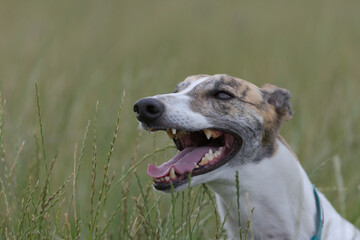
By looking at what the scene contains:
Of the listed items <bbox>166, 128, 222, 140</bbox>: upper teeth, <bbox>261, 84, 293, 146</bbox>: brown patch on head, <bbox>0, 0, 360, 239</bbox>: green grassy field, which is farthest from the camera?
<bbox>261, 84, 293, 146</bbox>: brown patch on head

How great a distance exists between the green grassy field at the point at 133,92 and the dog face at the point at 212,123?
0.15 metres

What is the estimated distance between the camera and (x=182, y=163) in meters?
2.82

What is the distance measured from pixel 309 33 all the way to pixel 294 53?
1035 mm

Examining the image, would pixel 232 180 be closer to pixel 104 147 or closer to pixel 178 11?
pixel 104 147

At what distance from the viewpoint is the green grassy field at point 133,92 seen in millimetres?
2826

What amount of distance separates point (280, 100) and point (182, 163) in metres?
0.83

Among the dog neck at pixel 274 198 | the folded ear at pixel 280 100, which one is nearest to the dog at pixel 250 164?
the dog neck at pixel 274 198

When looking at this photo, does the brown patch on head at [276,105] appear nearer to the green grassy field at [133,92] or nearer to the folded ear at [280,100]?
the folded ear at [280,100]

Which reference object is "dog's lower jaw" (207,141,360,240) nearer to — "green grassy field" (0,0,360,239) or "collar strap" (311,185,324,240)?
"collar strap" (311,185,324,240)

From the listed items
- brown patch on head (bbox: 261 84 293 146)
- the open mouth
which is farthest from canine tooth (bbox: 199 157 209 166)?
brown patch on head (bbox: 261 84 293 146)

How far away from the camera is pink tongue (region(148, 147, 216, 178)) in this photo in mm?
2760

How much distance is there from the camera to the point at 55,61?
275 inches

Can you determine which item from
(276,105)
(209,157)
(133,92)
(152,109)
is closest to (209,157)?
(209,157)

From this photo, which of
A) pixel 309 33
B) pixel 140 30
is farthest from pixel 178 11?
pixel 309 33
